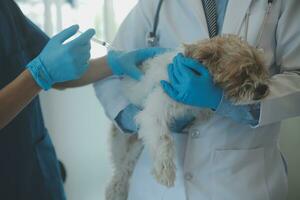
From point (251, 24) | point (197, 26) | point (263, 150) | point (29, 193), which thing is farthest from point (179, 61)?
point (29, 193)

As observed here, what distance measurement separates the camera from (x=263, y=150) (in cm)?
135

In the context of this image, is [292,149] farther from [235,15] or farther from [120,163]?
[235,15]

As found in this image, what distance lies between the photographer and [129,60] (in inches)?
59.1

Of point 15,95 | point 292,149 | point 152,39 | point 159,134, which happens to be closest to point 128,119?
point 159,134

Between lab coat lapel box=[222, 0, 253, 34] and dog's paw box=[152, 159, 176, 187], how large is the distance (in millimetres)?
497

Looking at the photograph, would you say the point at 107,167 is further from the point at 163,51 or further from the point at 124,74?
the point at 163,51

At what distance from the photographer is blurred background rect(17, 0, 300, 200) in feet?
6.97

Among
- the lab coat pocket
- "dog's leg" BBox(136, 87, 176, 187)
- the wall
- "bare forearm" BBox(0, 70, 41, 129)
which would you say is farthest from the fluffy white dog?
the wall

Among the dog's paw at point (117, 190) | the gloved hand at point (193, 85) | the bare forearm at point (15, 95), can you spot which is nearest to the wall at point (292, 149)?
the dog's paw at point (117, 190)

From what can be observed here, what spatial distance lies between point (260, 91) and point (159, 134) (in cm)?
36

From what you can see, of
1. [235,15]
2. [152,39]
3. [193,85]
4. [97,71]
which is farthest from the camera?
[97,71]

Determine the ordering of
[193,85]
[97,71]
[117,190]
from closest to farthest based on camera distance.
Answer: [193,85] → [97,71] → [117,190]

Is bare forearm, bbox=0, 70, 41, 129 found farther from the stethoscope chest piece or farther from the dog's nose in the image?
the dog's nose

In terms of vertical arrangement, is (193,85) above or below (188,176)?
above
